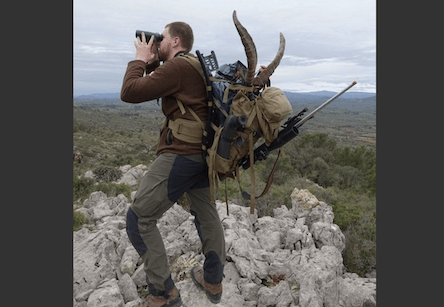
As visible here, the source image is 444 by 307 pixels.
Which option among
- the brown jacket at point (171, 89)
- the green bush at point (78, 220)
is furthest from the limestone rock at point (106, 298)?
the green bush at point (78, 220)

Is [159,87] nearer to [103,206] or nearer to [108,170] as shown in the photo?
[103,206]

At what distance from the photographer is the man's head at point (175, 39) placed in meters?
2.99

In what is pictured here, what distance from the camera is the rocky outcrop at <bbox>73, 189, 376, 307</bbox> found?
12.4ft

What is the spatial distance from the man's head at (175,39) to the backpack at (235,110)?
0.20 metres

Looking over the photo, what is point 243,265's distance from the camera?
13.8 feet

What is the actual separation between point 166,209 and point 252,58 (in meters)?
1.63

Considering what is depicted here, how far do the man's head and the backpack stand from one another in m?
0.20

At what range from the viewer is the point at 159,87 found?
271cm

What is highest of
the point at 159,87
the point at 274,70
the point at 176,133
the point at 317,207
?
the point at 274,70

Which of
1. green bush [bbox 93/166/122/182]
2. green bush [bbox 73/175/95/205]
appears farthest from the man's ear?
green bush [bbox 93/166/122/182]

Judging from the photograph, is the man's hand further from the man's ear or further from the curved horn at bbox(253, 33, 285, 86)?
the curved horn at bbox(253, 33, 285, 86)

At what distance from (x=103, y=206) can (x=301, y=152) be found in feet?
Answer: 33.8

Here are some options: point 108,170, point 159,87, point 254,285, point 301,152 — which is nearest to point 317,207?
point 254,285

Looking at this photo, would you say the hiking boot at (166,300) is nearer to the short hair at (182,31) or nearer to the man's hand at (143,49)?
the man's hand at (143,49)
